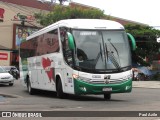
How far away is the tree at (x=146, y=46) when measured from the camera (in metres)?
61.5

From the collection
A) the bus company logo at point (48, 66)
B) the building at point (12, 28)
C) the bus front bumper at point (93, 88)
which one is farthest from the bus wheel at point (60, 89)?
the building at point (12, 28)

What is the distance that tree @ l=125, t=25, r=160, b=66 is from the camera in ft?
202

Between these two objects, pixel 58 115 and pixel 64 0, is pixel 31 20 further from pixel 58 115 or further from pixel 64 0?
pixel 58 115

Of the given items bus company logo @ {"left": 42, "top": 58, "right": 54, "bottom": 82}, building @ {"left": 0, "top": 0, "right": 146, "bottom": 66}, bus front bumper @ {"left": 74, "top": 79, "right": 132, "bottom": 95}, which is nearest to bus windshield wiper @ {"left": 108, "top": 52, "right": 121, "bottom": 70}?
bus front bumper @ {"left": 74, "top": 79, "right": 132, "bottom": 95}

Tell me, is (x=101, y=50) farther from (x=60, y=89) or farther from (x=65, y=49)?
(x=60, y=89)

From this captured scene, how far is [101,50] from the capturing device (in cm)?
1769

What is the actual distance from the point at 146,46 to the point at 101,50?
44818 mm

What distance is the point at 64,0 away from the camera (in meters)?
73.2

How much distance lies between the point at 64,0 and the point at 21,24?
11.3 meters

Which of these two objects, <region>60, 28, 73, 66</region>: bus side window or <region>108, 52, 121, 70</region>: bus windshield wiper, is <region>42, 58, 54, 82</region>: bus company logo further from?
<region>108, 52, 121, 70</region>: bus windshield wiper

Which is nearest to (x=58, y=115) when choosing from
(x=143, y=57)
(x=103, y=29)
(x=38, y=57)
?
(x=103, y=29)

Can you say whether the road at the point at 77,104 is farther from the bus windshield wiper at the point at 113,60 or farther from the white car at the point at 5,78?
the white car at the point at 5,78

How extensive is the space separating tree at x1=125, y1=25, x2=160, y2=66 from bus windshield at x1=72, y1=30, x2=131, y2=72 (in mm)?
43547

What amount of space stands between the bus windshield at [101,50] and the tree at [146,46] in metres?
43.5
